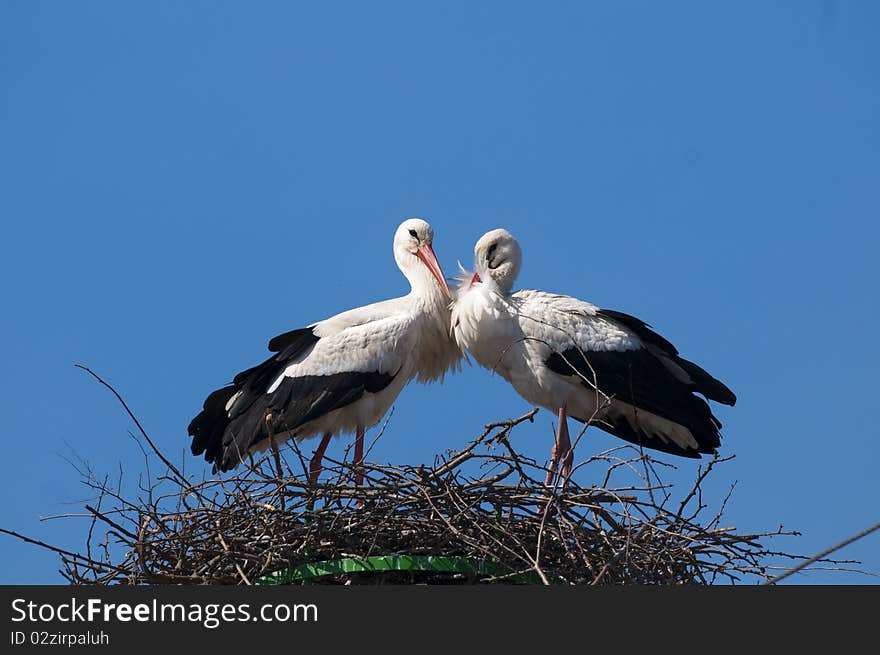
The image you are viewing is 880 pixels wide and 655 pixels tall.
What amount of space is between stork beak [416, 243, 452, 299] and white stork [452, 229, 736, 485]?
0.12 meters

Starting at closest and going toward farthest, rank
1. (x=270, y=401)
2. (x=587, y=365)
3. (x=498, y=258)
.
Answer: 1. (x=587, y=365)
2. (x=270, y=401)
3. (x=498, y=258)

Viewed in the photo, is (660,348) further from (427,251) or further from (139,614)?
(139,614)

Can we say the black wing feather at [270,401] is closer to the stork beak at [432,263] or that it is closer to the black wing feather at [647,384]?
the stork beak at [432,263]

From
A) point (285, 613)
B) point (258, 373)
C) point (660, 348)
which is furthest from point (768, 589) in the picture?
point (258, 373)

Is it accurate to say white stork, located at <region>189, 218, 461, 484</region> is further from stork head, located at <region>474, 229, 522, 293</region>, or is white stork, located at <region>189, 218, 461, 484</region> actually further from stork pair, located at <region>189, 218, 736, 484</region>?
stork head, located at <region>474, 229, 522, 293</region>

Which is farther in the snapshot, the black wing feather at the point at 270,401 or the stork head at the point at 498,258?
the stork head at the point at 498,258

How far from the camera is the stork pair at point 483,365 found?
858 cm

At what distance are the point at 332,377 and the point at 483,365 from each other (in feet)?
3.21

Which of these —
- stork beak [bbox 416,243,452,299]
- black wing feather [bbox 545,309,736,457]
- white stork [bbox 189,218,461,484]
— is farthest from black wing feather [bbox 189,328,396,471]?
black wing feather [bbox 545,309,736,457]

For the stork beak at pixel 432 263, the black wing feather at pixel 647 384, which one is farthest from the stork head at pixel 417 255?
the black wing feather at pixel 647 384

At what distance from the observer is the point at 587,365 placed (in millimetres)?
8492

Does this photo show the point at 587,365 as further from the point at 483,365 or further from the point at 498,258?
the point at 498,258

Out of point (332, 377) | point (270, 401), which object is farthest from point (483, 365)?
point (270, 401)

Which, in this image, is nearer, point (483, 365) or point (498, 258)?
point (483, 365)
